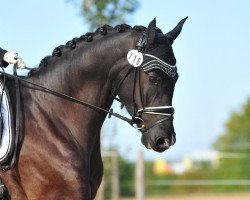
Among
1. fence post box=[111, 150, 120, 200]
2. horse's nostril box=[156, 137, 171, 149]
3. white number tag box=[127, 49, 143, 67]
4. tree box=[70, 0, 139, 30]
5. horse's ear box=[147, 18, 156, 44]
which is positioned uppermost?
tree box=[70, 0, 139, 30]

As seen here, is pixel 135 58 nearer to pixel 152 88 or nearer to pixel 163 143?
Answer: pixel 152 88

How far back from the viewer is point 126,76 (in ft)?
17.6

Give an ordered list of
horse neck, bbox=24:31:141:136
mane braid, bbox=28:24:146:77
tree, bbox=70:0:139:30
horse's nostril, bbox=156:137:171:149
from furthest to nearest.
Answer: tree, bbox=70:0:139:30
mane braid, bbox=28:24:146:77
horse neck, bbox=24:31:141:136
horse's nostril, bbox=156:137:171:149

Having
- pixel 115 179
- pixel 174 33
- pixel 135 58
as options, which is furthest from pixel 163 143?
pixel 115 179

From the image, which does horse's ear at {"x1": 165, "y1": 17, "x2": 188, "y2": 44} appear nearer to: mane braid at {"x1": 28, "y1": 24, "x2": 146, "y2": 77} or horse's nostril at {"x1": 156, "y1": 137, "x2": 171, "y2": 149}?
mane braid at {"x1": 28, "y1": 24, "x2": 146, "y2": 77}

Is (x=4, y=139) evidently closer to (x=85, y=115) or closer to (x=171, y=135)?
(x=85, y=115)

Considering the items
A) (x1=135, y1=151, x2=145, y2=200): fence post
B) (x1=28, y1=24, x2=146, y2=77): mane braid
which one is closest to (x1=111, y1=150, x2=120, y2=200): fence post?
(x1=135, y1=151, x2=145, y2=200): fence post

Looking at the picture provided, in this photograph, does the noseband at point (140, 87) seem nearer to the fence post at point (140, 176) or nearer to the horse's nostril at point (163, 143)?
the horse's nostril at point (163, 143)

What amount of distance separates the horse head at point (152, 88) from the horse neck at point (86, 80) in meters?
0.16

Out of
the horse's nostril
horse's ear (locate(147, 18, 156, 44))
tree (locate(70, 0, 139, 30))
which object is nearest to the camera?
the horse's nostril

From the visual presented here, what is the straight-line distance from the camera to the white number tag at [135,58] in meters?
5.27

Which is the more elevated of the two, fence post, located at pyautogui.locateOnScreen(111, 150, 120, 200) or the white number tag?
the white number tag

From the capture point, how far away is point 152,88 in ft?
17.0

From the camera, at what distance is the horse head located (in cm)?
512
